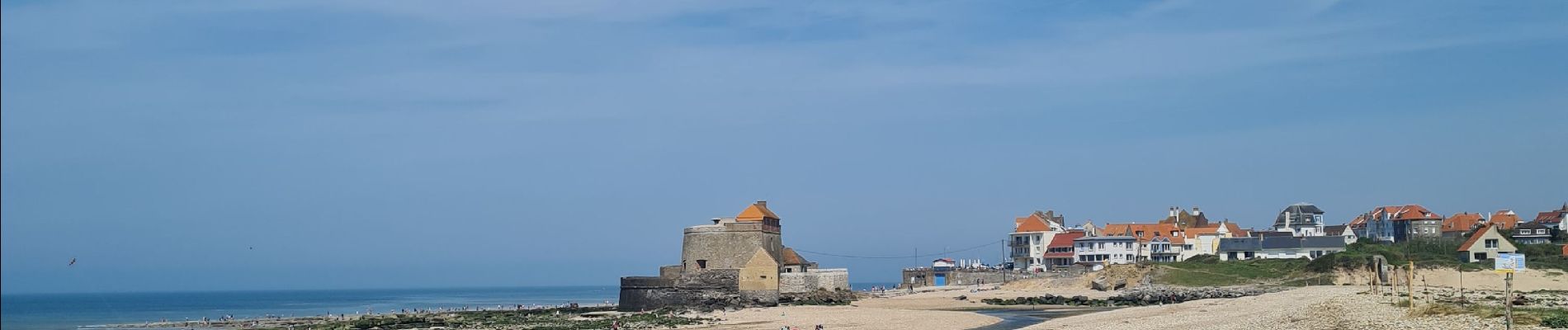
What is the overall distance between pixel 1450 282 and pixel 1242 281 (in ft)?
35.1

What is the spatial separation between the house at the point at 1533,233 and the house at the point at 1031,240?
28741 millimetres

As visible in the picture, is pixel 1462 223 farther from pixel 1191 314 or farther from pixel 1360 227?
pixel 1191 314

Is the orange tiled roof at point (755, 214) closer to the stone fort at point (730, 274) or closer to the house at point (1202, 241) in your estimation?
the stone fort at point (730, 274)

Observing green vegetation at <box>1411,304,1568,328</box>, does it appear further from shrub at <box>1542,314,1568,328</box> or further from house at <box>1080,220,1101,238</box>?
house at <box>1080,220,1101,238</box>

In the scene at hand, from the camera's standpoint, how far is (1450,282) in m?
55.2

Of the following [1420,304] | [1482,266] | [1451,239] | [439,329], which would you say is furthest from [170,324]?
[1451,239]

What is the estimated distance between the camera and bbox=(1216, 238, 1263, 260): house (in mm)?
81000

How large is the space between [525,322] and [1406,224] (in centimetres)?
5943

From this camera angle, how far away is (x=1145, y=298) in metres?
52.5

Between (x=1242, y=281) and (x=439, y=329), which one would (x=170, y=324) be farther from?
(x=1242, y=281)

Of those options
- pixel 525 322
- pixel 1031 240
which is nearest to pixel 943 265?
pixel 1031 240

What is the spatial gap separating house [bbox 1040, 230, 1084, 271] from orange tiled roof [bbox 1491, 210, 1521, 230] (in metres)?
26.9

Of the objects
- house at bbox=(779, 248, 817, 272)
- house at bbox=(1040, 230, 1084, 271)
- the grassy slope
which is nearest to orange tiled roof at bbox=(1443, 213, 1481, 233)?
the grassy slope

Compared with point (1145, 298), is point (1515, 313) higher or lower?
higher
